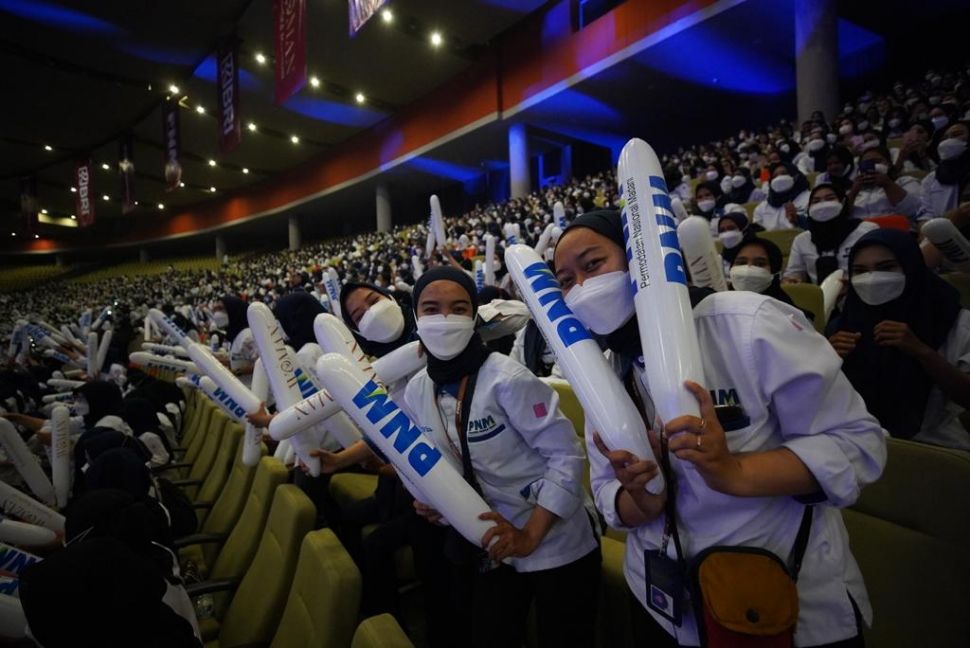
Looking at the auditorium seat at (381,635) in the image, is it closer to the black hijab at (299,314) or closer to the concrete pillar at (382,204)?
the black hijab at (299,314)

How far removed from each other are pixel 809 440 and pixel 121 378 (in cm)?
713

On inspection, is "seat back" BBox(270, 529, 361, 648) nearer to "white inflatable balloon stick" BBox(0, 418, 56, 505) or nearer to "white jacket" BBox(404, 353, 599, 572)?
"white jacket" BBox(404, 353, 599, 572)

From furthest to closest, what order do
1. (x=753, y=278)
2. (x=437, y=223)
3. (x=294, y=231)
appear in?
(x=294, y=231)
(x=437, y=223)
(x=753, y=278)

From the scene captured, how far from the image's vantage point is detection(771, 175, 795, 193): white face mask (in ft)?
16.2

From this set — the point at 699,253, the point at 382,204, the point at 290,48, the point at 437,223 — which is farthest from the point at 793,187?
the point at 382,204

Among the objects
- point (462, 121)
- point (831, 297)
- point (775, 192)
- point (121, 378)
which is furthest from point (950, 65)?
point (121, 378)

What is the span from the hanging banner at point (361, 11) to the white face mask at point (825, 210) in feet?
20.1

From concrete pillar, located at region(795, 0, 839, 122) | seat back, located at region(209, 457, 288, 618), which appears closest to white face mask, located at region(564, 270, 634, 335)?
seat back, located at region(209, 457, 288, 618)

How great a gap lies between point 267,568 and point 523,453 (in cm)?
132

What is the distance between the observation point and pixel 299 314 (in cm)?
309

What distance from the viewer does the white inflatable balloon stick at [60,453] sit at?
2854mm

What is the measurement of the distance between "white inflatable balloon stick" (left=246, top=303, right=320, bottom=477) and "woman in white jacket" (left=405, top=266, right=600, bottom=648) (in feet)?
2.51

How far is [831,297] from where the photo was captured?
9.48 feet

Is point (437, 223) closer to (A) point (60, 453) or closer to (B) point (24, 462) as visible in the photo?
(A) point (60, 453)
